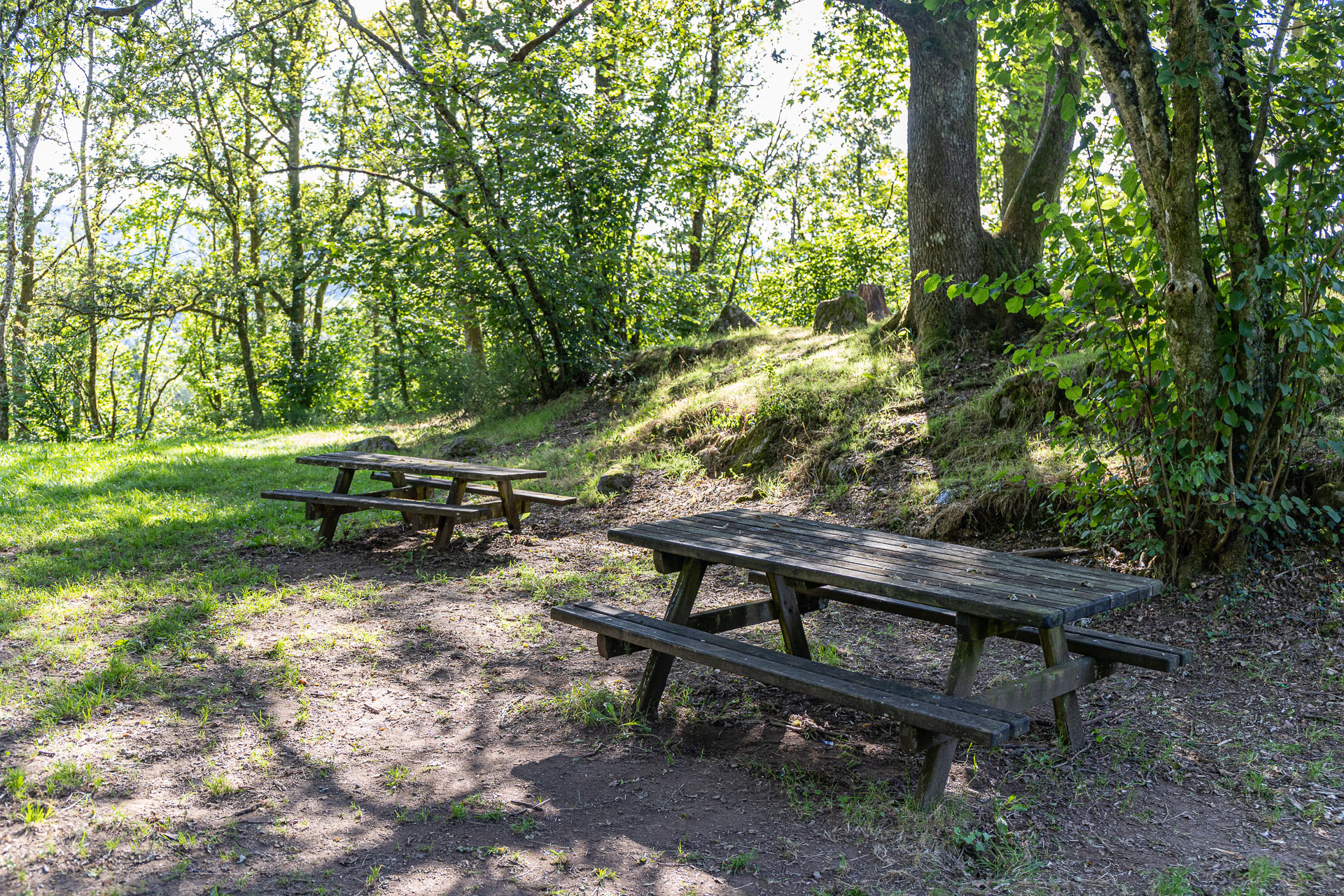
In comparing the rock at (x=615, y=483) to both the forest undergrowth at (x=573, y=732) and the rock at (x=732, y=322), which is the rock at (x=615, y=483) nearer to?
the forest undergrowth at (x=573, y=732)

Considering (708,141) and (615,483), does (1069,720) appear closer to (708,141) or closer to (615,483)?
(615,483)

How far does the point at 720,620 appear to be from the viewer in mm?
4430

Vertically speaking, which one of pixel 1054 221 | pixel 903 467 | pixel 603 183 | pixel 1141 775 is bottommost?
pixel 1141 775

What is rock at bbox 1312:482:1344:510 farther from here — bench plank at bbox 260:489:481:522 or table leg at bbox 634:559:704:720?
bench plank at bbox 260:489:481:522

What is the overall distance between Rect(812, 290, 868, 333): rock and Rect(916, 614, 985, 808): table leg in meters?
9.23

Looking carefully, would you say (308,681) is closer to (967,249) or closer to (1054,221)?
(1054,221)

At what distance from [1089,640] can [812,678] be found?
1.30 meters

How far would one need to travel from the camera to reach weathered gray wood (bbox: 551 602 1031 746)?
2.92 metres

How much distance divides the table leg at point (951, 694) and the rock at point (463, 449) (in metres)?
9.22

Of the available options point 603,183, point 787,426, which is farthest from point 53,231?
point 787,426

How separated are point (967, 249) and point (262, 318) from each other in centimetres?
2095

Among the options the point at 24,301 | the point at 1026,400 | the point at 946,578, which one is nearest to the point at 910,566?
the point at 946,578

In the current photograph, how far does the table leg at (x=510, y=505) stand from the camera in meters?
7.49

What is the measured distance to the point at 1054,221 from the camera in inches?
188
